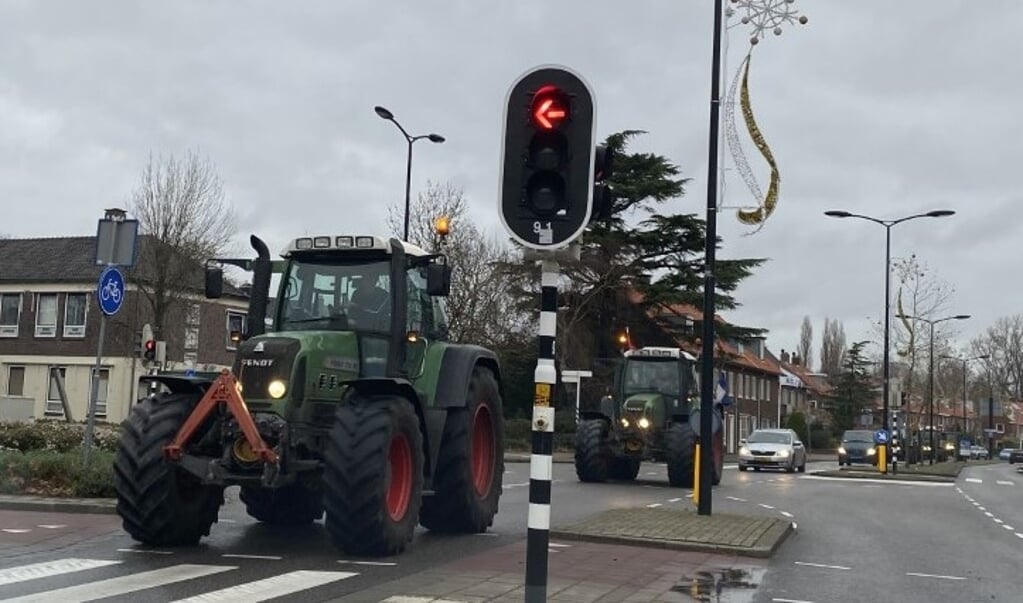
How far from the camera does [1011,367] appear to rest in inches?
3932

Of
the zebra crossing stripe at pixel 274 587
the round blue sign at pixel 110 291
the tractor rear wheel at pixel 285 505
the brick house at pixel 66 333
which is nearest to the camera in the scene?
the zebra crossing stripe at pixel 274 587

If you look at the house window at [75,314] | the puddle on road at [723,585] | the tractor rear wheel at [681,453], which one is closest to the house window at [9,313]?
the house window at [75,314]

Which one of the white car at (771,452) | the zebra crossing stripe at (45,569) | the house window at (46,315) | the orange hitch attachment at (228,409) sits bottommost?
the zebra crossing stripe at (45,569)

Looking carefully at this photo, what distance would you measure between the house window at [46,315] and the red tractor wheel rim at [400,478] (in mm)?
45285

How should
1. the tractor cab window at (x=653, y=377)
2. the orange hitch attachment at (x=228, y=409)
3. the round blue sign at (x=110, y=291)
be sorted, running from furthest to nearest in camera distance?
the tractor cab window at (x=653, y=377) → the round blue sign at (x=110, y=291) → the orange hitch attachment at (x=228, y=409)

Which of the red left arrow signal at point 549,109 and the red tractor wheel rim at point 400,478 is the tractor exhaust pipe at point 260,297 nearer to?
the red tractor wheel rim at point 400,478

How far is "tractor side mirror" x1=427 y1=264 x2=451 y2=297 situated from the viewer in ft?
36.6

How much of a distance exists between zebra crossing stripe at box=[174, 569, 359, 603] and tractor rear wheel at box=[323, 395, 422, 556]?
595mm

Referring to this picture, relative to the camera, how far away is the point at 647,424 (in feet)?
79.0

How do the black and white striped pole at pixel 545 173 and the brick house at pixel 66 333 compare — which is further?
the brick house at pixel 66 333

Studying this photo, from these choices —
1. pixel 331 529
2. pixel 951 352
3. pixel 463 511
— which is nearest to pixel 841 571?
pixel 463 511

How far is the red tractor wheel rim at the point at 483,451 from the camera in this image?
12.7 m

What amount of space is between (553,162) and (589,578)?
13.9 feet

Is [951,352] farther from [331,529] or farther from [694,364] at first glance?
[331,529]
